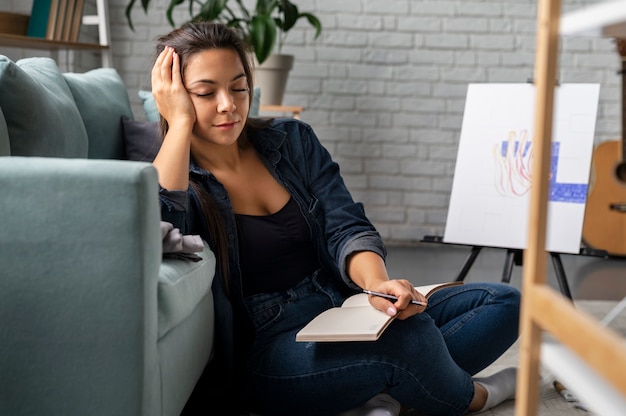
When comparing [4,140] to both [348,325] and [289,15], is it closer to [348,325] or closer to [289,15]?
[348,325]

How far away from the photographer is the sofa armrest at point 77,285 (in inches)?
51.5

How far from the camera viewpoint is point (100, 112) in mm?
Result: 2127

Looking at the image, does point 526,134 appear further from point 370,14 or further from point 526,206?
point 370,14

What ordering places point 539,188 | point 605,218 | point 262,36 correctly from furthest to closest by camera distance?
point 605,218
point 262,36
point 539,188

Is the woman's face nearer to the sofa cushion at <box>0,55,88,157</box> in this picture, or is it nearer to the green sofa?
the sofa cushion at <box>0,55,88,157</box>

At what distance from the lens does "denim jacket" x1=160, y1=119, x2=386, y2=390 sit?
1.77 m

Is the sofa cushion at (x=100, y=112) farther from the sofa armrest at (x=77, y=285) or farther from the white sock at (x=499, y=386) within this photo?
the white sock at (x=499, y=386)

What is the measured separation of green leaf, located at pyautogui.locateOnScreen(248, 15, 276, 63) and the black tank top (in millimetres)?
2077

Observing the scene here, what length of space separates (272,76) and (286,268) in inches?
94.1

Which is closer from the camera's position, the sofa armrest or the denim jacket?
the sofa armrest

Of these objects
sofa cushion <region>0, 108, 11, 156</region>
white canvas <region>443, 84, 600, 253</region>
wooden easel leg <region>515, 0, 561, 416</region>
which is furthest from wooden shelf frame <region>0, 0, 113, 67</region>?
wooden easel leg <region>515, 0, 561, 416</region>

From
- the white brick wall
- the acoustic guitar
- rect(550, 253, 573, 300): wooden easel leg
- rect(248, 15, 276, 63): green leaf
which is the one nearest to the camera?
rect(550, 253, 573, 300): wooden easel leg

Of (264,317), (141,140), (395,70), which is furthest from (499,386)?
(395,70)

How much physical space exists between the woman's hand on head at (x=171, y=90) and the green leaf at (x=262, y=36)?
6.68 feet
